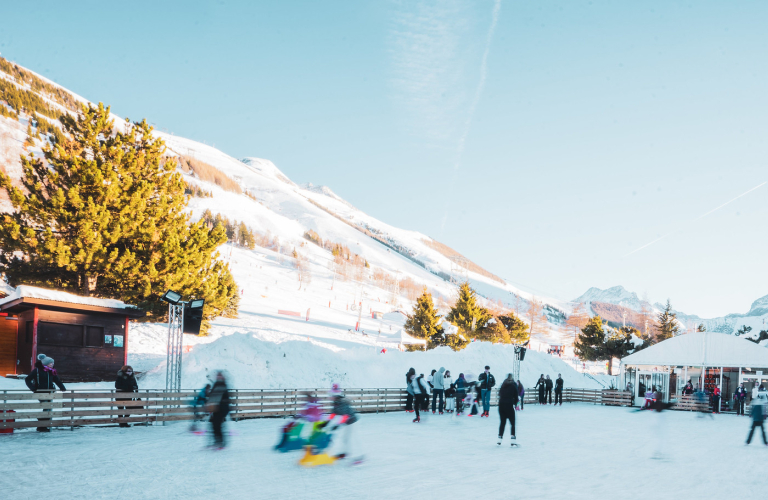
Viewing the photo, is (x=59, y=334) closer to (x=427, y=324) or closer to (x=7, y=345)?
(x=7, y=345)

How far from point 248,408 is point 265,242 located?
14453 cm

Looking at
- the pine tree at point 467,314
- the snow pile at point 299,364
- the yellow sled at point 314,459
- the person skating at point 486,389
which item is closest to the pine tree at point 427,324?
the pine tree at point 467,314

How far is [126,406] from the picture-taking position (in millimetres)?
13562

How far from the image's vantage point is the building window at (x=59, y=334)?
63.8 feet

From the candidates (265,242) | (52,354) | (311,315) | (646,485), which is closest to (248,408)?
(52,354)

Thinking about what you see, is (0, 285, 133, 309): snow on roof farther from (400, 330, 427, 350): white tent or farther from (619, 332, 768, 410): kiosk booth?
(619, 332, 768, 410): kiosk booth

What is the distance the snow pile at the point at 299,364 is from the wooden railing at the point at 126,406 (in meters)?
5.32

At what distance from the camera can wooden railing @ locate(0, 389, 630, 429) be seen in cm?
1175

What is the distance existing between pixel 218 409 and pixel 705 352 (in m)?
29.7

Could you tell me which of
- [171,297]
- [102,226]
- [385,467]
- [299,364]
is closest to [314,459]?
[385,467]

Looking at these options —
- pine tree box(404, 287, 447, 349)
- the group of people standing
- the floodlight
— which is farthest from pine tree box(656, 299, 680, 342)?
the floodlight

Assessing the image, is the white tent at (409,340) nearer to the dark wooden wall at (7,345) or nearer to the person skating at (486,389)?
the person skating at (486,389)

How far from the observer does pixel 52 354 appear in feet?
64.8

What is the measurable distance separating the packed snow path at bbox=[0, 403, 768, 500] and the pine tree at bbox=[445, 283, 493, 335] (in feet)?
118
